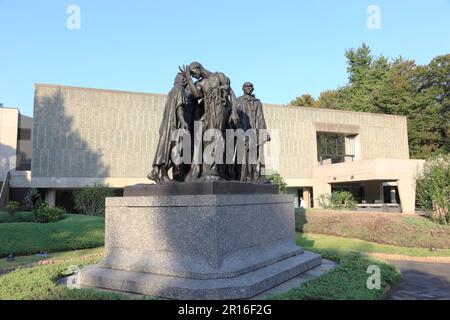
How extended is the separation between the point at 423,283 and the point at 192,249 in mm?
4893

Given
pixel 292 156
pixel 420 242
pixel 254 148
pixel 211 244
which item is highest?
pixel 292 156

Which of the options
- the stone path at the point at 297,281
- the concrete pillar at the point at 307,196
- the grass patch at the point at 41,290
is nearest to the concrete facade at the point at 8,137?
the concrete pillar at the point at 307,196

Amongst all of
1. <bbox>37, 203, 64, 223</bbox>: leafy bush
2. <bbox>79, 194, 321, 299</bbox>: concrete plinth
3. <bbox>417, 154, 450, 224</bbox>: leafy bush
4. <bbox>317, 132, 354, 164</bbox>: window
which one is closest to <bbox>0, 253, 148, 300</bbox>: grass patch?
<bbox>79, 194, 321, 299</bbox>: concrete plinth

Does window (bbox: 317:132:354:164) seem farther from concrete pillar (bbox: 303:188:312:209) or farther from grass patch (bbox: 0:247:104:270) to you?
grass patch (bbox: 0:247:104:270)

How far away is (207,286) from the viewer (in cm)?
471

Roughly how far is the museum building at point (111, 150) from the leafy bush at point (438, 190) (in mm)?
8898

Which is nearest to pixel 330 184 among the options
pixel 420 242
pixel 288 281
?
pixel 420 242

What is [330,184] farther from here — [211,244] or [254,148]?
[211,244]

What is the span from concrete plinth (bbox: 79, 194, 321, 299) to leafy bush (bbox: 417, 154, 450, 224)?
10.5 metres

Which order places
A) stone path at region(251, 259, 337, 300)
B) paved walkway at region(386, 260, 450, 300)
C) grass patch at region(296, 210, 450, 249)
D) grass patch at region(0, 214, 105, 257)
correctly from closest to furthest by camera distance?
1. stone path at region(251, 259, 337, 300)
2. paved walkway at region(386, 260, 450, 300)
3. grass patch at region(0, 214, 105, 257)
4. grass patch at region(296, 210, 450, 249)

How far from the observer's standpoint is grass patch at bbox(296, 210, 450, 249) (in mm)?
12859

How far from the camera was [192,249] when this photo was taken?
5355 mm

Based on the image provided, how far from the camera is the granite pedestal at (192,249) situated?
496 cm
